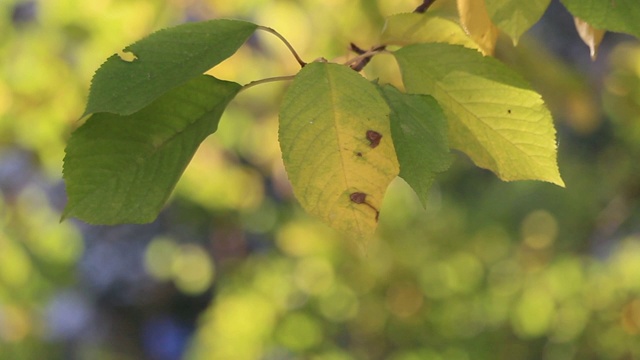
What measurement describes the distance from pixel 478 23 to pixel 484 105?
8 centimetres

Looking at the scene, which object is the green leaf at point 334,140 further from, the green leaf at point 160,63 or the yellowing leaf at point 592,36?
the yellowing leaf at point 592,36

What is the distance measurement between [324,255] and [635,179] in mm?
865

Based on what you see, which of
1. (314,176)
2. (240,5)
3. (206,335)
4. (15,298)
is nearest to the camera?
(314,176)

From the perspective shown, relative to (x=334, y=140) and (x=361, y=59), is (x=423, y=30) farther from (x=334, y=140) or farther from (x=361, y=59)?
(x=334, y=140)

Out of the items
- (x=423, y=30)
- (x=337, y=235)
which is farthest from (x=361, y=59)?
(x=337, y=235)

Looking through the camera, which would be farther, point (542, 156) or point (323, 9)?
point (323, 9)

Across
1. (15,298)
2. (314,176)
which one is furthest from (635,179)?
(314,176)

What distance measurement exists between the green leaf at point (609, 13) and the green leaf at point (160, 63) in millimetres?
196

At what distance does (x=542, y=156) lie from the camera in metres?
0.55

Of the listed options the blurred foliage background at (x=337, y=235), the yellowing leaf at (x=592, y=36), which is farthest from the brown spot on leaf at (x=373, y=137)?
the blurred foliage background at (x=337, y=235)

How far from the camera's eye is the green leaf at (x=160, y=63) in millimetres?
481

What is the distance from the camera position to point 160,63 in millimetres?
498

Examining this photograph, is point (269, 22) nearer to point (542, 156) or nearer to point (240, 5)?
point (240, 5)

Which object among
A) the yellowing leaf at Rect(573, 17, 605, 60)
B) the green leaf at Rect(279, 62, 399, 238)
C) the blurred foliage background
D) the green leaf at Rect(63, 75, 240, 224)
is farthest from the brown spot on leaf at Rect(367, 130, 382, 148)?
the blurred foliage background
